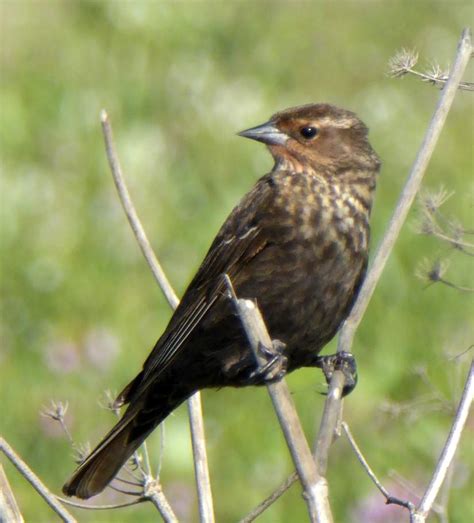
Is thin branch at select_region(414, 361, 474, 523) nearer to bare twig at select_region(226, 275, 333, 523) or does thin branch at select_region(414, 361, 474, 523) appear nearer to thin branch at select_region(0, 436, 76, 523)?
bare twig at select_region(226, 275, 333, 523)

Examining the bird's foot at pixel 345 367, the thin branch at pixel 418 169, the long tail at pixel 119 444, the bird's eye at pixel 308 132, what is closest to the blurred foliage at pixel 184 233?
the bird's foot at pixel 345 367

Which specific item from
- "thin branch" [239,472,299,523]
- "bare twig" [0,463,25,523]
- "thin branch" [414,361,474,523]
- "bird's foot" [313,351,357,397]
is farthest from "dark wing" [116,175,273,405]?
"thin branch" [414,361,474,523]

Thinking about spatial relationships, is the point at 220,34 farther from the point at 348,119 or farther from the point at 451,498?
the point at 451,498

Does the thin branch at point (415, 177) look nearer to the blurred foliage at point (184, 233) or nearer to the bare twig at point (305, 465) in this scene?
the bare twig at point (305, 465)

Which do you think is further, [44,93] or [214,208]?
[44,93]

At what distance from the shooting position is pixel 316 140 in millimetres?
4051

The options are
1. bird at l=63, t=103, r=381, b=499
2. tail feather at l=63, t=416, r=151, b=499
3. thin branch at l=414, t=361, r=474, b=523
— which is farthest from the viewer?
bird at l=63, t=103, r=381, b=499

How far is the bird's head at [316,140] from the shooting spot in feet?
13.2

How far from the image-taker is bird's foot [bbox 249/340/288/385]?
108 inches

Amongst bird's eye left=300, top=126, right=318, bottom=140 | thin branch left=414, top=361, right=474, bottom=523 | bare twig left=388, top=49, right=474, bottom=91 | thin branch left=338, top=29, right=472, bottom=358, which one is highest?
bare twig left=388, top=49, right=474, bottom=91

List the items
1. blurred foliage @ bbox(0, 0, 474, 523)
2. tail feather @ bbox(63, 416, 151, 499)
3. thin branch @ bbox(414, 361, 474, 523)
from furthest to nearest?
blurred foliage @ bbox(0, 0, 474, 523), tail feather @ bbox(63, 416, 151, 499), thin branch @ bbox(414, 361, 474, 523)

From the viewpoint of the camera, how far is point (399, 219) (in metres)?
3.00

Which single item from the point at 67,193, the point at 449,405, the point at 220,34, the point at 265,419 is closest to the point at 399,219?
the point at 449,405

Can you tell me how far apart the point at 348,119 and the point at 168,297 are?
1066mm
